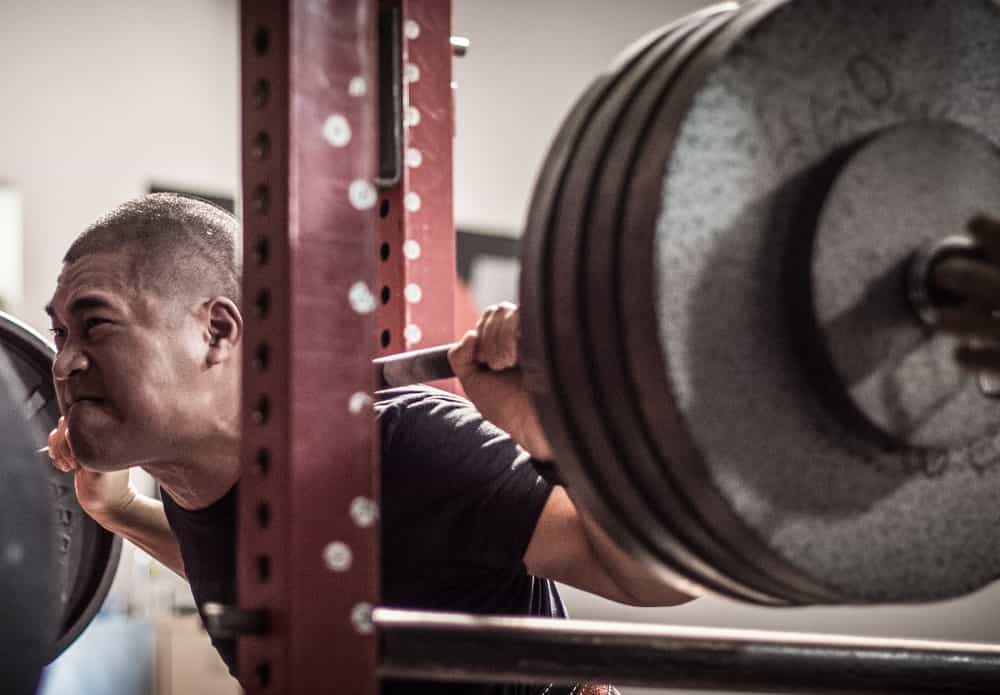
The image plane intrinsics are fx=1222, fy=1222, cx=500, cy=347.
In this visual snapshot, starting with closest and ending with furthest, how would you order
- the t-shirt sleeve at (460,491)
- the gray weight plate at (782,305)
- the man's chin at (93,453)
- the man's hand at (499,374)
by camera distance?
the gray weight plate at (782,305)
the man's hand at (499,374)
the t-shirt sleeve at (460,491)
the man's chin at (93,453)

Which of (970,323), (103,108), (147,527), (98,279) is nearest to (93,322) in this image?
(98,279)

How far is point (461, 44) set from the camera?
2.11 meters

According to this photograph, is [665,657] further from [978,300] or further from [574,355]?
[978,300]

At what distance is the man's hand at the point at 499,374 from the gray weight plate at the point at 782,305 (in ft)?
1.17

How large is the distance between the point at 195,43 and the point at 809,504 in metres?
4.76

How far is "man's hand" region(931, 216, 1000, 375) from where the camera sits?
3.55ft

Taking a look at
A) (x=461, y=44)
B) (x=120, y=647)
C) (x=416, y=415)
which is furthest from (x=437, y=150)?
(x=120, y=647)

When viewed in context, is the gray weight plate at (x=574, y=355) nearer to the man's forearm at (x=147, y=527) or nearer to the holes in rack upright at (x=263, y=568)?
the holes in rack upright at (x=263, y=568)

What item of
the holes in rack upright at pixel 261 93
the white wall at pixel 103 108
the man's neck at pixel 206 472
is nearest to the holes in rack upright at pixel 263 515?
the holes in rack upright at pixel 261 93

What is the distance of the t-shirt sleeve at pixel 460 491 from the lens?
166 centimetres

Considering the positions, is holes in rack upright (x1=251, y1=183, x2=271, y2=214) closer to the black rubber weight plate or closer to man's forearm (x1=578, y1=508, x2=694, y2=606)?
the black rubber weight plate

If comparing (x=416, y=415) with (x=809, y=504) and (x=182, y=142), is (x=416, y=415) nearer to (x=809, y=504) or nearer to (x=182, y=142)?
(x=809, y=504)

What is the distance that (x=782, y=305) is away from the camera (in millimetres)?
1086

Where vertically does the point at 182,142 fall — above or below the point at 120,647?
above
